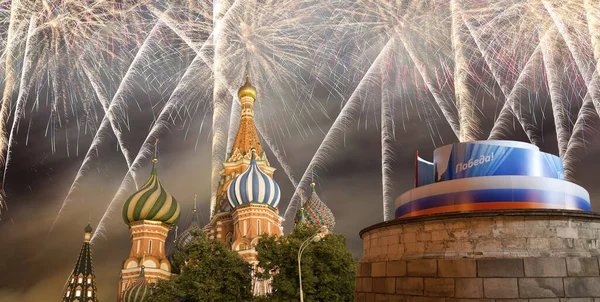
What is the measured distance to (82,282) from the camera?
46062 millimetres

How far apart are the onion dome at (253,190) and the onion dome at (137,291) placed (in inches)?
367

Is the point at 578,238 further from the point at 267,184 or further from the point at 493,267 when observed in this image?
the point at 267,184

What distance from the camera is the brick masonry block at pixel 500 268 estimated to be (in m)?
12.6

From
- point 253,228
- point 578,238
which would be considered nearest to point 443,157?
point 578,238

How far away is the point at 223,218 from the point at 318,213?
1035 cm

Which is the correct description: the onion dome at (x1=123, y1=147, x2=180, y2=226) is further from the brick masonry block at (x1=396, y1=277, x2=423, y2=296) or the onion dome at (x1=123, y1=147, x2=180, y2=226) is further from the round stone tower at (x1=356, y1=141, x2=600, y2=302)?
the brick masonry block at (x1=396, y1=277, x2=423, y2=296)

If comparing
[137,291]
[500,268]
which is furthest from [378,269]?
[137,291]

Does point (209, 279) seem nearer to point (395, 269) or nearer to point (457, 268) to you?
point (395, 269)

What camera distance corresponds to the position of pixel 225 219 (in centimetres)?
4462

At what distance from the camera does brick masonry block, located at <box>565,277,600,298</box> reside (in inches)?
483

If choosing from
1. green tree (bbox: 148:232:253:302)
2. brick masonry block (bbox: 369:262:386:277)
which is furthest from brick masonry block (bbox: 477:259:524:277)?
green tree (bbox: 148:232:253:302)

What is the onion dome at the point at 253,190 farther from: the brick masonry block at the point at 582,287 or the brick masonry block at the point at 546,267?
the brick masonry block at the point at 582,287

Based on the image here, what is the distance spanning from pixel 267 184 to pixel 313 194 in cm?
1208

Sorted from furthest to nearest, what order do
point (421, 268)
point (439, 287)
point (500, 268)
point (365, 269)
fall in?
point (365, 269)
point (421, 268)
point (439, 287)
point (500, 268)
